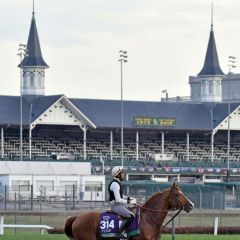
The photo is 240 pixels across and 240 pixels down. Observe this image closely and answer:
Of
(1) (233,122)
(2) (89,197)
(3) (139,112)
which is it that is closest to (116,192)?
(2) (89,197)

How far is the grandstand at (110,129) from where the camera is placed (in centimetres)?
9122

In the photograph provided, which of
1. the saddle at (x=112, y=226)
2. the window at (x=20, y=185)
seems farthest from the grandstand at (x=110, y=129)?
the saddle at (x=112, y=226)

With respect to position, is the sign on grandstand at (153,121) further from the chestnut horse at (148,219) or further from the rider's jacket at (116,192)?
the rider's jacket at (116,192)

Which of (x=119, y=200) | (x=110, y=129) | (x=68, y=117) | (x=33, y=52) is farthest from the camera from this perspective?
(x=33, y=52)

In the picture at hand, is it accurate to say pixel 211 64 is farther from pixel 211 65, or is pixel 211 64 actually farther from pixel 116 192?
pixel 116 192

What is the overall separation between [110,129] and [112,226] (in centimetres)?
7094

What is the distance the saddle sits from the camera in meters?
23.5

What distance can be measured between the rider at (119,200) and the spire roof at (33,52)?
76.3 m

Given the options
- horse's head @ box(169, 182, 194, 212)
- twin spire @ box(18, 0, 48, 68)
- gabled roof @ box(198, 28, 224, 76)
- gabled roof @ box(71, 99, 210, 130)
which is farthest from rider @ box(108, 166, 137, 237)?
gabled roof @ box(198, 28, 224, 76)

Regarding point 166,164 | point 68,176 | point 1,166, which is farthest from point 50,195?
point 166,164

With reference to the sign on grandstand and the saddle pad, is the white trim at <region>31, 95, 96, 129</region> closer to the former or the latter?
the sign on grandstand

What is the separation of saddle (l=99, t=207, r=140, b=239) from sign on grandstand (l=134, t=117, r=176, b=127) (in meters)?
71.8

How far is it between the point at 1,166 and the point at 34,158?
8.34m

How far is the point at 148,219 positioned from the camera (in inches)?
938
